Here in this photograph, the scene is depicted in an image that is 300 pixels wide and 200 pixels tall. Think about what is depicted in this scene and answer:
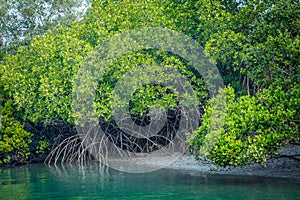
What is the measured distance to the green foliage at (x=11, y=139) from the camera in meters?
15.1

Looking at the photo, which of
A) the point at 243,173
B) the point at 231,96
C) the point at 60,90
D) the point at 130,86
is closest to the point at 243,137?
the point at 231,96

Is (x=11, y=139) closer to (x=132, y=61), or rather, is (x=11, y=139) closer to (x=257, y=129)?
(x=132, y=61)

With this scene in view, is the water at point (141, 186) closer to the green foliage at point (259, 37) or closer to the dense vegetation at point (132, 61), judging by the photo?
the dense vegetation at point (132, 61)

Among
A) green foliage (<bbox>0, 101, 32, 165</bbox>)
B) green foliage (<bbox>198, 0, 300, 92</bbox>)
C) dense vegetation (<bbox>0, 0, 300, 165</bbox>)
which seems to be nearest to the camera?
green foliage (<bbox>198, 0, 300, 92</bbox>)

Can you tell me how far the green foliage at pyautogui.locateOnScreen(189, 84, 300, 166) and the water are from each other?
628mm

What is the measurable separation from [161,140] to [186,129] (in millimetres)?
1468

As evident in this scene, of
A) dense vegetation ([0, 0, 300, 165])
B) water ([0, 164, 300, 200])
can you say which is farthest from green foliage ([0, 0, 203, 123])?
water ([0, 164, 300, 200])

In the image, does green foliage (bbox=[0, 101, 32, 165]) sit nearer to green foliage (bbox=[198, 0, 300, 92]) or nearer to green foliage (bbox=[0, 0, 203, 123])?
green foliage (bbox=[0, 0, 203, 123])

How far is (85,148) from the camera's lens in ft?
47.8

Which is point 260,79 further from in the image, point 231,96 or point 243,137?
point 243,137

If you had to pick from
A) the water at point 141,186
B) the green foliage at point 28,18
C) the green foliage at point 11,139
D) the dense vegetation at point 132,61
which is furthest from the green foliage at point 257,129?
the green foliage at point 28,18

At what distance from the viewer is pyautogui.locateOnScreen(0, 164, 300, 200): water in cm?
888

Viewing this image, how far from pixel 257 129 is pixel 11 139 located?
857 cm

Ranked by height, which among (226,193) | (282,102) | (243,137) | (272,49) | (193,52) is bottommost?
(226,193)
